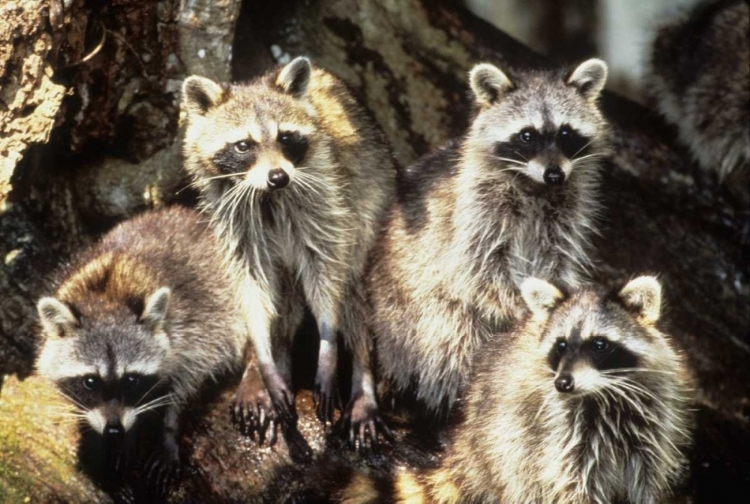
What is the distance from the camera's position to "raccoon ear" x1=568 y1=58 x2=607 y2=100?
4.63m

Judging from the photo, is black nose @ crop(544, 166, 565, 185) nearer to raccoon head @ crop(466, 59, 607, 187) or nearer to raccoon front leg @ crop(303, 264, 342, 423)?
raccoon head @ crop(466, 59, 607, 187)

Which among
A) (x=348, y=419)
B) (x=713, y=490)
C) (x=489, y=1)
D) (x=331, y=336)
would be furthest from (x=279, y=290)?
(x=489, y=1)

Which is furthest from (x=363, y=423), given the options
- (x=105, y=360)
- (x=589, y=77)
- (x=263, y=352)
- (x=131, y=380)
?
(x=589, y=77)

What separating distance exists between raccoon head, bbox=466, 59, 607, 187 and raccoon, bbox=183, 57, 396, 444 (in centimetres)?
55

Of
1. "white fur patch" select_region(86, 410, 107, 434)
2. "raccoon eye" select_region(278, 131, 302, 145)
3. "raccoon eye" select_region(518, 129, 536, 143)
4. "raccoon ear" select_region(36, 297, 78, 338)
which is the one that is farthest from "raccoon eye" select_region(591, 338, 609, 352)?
"raccoon ear" select_region(36, 297, 78, 338)

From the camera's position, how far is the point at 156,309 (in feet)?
14.8

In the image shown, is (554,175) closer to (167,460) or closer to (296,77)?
(296,77)

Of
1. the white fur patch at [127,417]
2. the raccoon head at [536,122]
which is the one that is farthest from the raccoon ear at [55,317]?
the raccoon head at [536,122]

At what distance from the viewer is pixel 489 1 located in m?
9.91

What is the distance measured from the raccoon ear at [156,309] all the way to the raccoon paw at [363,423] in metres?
0.85

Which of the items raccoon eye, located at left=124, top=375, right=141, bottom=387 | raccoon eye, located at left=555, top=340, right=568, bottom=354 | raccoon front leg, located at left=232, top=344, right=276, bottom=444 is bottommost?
raccoon front leg, located at left=232, top=344, right=276, bottom=444

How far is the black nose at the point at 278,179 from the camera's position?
169 inches

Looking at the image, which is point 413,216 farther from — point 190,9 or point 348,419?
point 190,9

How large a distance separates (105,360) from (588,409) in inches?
71.2
